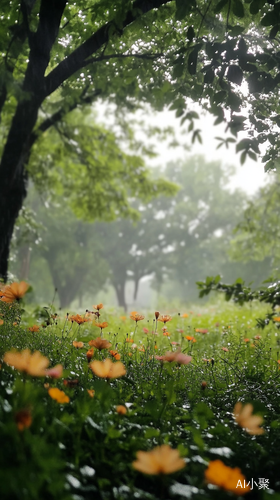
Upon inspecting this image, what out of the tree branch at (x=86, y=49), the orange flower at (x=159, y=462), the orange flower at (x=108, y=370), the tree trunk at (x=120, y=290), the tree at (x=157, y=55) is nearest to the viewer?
the orange flower at (x=159, y=462)

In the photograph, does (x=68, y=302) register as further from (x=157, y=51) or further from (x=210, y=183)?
(x=157, y=51)

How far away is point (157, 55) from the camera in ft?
11.4

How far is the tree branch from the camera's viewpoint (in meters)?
3.07

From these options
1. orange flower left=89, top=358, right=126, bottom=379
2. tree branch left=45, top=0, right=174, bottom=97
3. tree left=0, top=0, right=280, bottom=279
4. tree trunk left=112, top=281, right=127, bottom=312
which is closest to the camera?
orange flower left=89, top=358, right=126, bottom=379

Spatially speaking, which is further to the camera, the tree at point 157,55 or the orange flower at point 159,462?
the tree at point 157,55

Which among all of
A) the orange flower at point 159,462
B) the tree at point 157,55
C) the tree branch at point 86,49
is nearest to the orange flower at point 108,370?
the orange flower at point 159,462

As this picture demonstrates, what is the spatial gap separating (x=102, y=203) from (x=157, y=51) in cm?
620

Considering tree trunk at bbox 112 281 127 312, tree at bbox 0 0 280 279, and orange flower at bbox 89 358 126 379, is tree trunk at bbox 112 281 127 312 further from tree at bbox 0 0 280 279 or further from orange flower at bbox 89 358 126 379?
orange flower at bbox 89 358 126 379

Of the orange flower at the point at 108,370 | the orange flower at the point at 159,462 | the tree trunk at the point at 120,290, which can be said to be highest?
the tree trunk at the point at 120,290

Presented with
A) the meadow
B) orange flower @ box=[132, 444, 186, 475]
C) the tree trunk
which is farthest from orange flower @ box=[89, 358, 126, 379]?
the tree trunk

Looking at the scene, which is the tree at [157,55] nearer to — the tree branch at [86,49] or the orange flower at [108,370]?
the tree branch at [86,49]

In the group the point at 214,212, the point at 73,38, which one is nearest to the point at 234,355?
the point at 73,38

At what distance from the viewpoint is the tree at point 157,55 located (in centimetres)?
228

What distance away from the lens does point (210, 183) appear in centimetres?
3369
